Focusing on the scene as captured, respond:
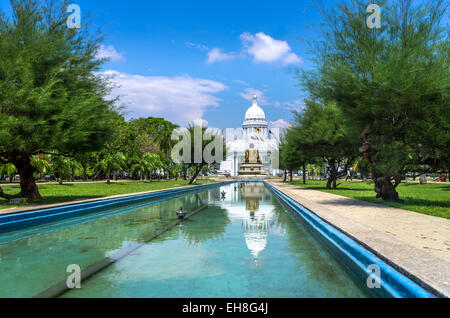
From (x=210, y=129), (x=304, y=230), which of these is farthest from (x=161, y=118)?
(x=304, y=230)

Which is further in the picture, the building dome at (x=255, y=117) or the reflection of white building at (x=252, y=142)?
the building dome at (x=255, y=117)

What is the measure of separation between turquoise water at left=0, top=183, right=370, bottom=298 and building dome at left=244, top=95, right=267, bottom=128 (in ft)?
407

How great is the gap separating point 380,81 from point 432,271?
10.5 meters

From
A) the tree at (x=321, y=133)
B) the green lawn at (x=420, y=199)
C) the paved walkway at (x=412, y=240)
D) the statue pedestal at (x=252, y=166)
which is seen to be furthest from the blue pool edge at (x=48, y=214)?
the statue pedestal at (x=252, y=166)

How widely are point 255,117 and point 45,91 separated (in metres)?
124

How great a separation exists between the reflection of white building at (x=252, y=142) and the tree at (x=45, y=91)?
76.3 metres

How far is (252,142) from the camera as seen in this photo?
116750 mm

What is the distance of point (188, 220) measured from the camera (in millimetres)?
12094

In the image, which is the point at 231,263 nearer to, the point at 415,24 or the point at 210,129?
the point at 415,24

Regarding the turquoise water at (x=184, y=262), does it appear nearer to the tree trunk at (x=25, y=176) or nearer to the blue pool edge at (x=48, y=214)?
the blue pool edge at (x=48, y=214)

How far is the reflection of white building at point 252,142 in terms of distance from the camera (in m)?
104

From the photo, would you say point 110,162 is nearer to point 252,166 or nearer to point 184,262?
point 184,262

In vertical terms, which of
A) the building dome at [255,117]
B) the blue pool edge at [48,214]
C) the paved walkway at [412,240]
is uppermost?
the building dome at [255,117]

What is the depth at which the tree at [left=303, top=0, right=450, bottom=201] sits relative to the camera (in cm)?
1277
